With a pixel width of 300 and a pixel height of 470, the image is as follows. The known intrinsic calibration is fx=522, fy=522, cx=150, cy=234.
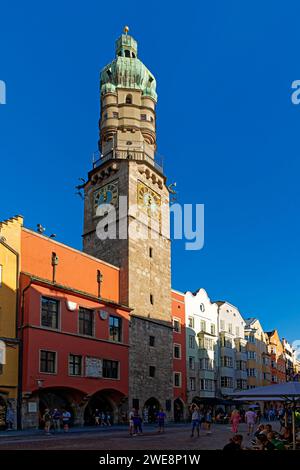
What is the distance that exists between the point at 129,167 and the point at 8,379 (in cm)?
2150

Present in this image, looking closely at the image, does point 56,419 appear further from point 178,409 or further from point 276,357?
point 276,357

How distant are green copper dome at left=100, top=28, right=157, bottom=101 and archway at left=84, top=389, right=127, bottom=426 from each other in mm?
28314

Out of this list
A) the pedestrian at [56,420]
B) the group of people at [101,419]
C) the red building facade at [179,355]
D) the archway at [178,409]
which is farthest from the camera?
the red building facade at [179,355]

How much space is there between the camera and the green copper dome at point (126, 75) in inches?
1987

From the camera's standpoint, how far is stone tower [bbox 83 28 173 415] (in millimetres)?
40094

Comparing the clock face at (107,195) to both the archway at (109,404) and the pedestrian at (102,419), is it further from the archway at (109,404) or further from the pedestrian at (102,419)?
the pedestrian at (102,419)

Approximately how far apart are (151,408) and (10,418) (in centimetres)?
1566

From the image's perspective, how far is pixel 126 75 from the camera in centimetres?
5066

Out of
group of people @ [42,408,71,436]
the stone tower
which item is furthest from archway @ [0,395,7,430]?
the stone tower

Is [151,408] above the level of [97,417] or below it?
below

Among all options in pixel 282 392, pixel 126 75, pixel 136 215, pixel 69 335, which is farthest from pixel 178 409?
pixel 282 392

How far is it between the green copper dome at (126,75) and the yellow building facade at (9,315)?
2388 cm

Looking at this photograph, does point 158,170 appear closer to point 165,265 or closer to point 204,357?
point 165,265

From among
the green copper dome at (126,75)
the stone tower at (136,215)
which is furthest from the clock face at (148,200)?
the green copper dome at (126,75)
